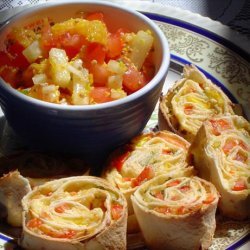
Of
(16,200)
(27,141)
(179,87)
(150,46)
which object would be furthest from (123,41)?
(16,200)

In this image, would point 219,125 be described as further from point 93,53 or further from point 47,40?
point 47,40

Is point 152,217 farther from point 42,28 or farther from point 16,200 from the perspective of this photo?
point 42,28

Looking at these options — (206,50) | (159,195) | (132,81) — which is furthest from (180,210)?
(206,50)

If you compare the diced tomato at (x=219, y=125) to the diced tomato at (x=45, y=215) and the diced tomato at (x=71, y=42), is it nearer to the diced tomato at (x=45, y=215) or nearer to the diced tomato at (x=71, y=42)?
the diced tomato at (x=71, y=42)

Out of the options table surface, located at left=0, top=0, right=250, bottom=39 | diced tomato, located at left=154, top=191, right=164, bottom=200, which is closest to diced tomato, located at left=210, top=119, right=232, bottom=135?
diced tomato, located at left=154, top=191, right=164, bottom=200

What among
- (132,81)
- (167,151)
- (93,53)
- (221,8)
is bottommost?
(221,8)

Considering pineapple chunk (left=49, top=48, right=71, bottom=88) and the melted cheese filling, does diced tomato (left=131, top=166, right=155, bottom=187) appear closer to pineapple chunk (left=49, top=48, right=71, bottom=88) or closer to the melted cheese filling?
the melted cheese filling
